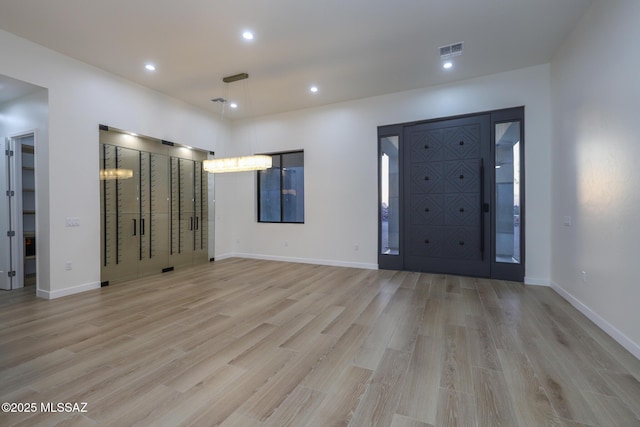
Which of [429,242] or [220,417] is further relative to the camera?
[429,242]

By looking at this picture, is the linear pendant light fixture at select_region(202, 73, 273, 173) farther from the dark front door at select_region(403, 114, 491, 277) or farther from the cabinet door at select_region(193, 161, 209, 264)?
the dark front door at select_region(403, 114, 491, 277)

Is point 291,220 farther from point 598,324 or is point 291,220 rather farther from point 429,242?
point 598,324

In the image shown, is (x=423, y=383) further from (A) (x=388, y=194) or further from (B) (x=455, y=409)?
(A) (x=388, y=194)

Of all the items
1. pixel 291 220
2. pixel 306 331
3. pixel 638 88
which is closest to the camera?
pixel 638 88

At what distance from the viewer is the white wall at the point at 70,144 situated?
3.96 m

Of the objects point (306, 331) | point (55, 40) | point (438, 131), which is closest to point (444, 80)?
point (438, 131)

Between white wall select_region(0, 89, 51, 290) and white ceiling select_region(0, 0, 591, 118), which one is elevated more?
white ceiling select_region(0, 0, 591, 118)

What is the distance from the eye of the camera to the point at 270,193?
7.18 meters

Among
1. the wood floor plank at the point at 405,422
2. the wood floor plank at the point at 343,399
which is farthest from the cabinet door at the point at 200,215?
the wood floor plank at the point at 405,422

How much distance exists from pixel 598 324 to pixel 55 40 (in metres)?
7.55

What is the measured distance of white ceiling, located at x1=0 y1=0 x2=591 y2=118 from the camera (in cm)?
325

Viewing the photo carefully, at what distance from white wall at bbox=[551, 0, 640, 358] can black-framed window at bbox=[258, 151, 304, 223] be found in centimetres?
479

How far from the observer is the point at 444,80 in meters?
5.15

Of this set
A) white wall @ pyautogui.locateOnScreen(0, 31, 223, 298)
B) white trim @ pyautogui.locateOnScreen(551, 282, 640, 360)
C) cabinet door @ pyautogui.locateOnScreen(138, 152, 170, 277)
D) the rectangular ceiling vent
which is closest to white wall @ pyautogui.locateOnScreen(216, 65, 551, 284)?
white trim @ pyautogui.locateOnScreen(551, 282, 640, 360)
